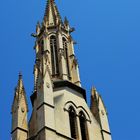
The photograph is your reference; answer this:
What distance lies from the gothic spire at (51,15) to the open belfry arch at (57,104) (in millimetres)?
1781

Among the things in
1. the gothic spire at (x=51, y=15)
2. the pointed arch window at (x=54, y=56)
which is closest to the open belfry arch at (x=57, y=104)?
the pointed arch window at (x=54, y=56)

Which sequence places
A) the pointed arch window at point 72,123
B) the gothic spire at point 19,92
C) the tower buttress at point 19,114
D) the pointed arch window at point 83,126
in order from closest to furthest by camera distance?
1. the tower buttress at point 19,114
2. the pointed arch window at point 72,123
3. the pointed arch window at point 83,126
4. the gothic spire at point 19,92

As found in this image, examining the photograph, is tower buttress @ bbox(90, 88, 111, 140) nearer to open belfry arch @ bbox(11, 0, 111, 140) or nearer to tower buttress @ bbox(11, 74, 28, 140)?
open belfry arch @ bbox(11, 0, 111, 140)

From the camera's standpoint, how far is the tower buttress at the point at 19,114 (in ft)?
111

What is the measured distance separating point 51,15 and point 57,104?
15.0 m

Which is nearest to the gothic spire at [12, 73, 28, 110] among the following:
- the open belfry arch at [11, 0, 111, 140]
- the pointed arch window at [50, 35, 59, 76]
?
the open belfry arch at [11, 0, 111, 140]

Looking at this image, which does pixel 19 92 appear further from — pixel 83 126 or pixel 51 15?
pixel 51 15

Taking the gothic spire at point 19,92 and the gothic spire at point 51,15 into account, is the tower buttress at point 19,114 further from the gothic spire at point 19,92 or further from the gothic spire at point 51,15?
the gothic spire at point 51,15

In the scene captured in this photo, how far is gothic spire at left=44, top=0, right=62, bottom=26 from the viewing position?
1806 inches

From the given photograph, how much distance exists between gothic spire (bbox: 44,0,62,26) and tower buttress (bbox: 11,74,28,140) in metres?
9.56

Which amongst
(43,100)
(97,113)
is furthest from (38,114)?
(97,113)

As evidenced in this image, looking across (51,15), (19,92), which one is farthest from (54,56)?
(51,15)

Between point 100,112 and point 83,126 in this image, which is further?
point 100,112

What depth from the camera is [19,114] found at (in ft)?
115
